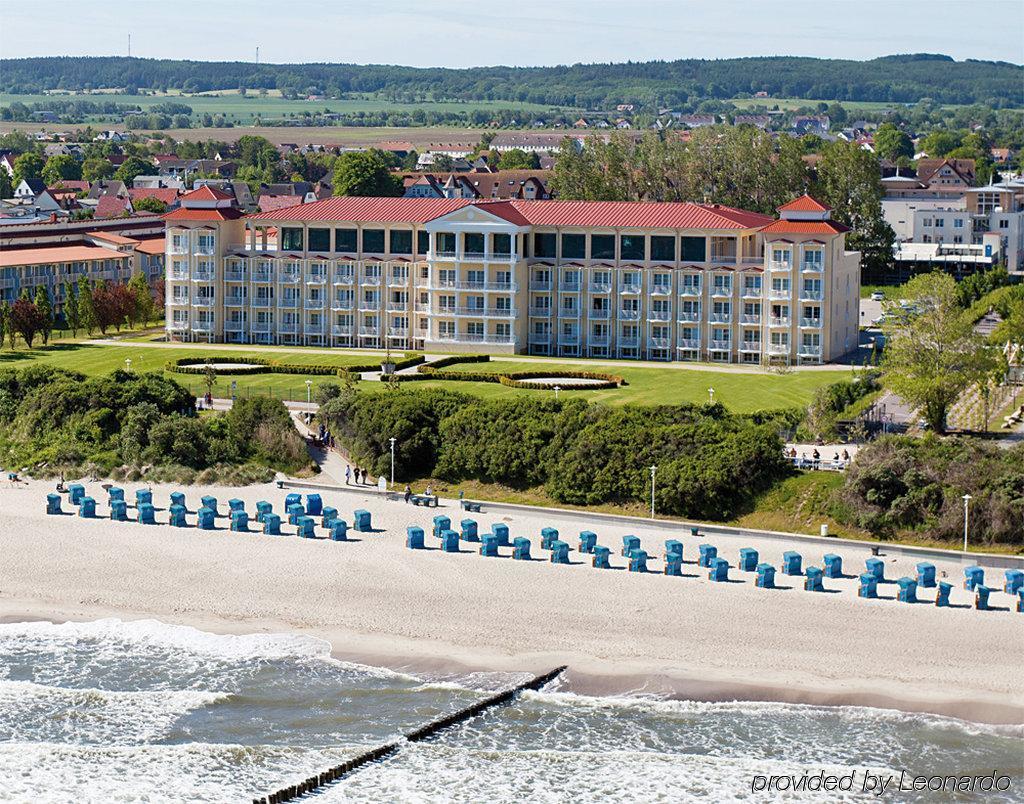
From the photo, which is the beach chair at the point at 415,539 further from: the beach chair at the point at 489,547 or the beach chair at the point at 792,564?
the beach chair at the point at 792,564

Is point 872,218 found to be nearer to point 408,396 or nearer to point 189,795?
point 408,396

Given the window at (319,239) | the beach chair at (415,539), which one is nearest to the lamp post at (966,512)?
the beach chair at (415,539)

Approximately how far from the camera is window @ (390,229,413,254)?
85500 mm

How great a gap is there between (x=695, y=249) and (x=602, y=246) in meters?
4.49

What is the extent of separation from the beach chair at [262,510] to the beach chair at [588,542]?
10.3m

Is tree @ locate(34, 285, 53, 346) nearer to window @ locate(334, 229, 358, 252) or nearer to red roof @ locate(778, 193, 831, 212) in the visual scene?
window @ locate(334, 229, 358, 252)

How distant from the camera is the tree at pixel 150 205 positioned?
146000 millimetres

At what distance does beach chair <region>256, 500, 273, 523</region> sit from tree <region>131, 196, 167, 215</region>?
9348 centimetres

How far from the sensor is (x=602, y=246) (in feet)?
273

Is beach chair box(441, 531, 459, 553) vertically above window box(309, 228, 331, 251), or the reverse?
window box(309, 228, 331, 251)

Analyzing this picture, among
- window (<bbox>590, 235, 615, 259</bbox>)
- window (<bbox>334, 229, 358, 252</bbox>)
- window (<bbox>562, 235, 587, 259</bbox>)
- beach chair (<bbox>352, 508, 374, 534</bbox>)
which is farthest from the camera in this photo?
window (<bbox>334, 229, 358, 252</bbox>)

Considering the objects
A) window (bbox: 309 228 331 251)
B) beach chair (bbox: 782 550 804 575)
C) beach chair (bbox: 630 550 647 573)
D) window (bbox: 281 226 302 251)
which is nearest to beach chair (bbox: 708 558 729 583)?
beach chair (bbox: 782 550 804 575)

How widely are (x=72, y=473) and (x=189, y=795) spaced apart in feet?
95.0

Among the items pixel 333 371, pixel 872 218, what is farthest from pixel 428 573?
pixel 872 218
